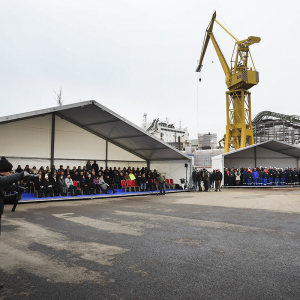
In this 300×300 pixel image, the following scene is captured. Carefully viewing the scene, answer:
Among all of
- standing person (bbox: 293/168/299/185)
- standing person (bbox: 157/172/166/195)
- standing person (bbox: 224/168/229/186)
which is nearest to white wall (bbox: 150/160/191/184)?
standing person (bbox: 157/172/166/195)

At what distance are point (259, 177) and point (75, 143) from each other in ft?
52.5

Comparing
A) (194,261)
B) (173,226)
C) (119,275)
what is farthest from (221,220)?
(119,275)

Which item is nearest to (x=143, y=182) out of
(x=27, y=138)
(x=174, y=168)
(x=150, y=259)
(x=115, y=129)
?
(x=174, y=168)

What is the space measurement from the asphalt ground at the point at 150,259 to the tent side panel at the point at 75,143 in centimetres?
1083

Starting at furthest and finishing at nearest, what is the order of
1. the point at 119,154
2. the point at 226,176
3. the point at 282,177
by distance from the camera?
the point at 282,177 → the point at 226,176 → the point at 119,154

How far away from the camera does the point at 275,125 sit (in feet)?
127

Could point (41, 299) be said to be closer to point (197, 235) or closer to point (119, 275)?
point (119, 275)

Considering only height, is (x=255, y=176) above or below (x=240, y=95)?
below

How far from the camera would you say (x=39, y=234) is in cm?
614

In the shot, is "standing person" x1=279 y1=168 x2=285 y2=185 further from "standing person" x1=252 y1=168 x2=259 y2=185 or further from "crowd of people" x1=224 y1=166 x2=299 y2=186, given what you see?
"standing person" x1=252 y1=168 x2=259 y2=185

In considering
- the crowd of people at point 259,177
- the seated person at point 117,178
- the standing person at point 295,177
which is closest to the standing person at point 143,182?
the seated person at point 117,178

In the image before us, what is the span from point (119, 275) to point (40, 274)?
1129mm

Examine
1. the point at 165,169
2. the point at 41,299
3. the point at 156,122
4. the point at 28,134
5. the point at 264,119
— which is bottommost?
the point at 41,299

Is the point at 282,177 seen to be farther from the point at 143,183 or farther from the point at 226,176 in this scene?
the point at 143,183
